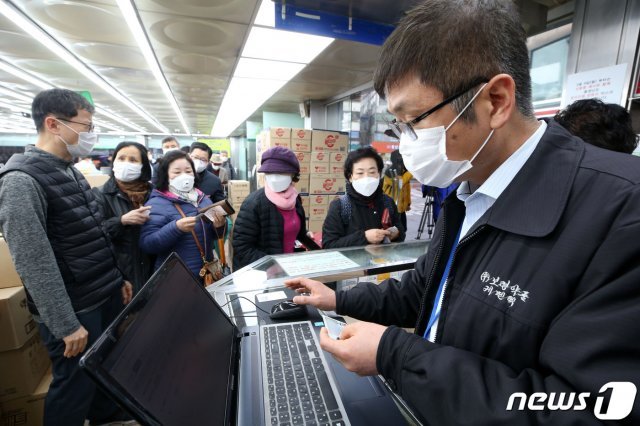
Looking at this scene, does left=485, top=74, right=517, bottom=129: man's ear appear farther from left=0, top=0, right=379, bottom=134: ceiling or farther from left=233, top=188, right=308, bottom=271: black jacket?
left=0, top=0, right=379, bottom=134: ceiling

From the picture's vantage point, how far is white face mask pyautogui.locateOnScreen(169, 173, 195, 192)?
223 cm

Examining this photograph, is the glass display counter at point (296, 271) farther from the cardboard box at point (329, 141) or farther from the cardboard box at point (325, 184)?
the cardboard box at point (329, 141)

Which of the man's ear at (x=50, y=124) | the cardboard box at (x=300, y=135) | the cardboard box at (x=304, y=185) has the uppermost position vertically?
the cardboard box at (x=300, y=135)

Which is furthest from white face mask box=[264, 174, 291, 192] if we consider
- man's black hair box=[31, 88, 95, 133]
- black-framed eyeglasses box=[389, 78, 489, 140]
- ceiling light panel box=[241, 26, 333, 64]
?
ceiling light panel box=[241, 26, 333, 64]

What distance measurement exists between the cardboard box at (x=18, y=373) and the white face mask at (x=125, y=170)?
1148mm

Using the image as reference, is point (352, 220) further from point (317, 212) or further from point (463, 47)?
point (317, 212)

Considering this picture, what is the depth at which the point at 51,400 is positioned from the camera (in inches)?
62.6

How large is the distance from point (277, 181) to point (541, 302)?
5.99ft

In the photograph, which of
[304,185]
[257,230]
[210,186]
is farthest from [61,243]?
[304,185]

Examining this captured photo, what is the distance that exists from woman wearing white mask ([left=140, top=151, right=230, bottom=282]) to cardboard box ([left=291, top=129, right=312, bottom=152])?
3.23m

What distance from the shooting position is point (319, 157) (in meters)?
5.64

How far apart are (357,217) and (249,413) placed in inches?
69.7

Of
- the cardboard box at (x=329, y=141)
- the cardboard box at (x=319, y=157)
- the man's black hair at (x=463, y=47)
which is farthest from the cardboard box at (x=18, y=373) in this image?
the cardboard box at (x=329, y=141)

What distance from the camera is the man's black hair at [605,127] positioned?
1.38 metres
